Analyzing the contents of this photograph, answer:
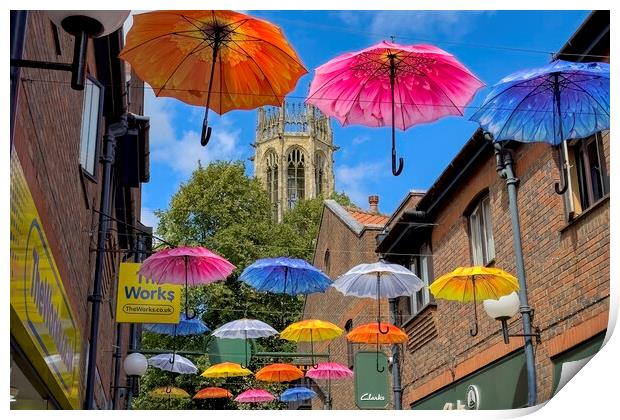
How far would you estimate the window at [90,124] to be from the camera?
35.8ft

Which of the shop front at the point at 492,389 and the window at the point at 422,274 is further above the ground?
the window at the point at 422,274

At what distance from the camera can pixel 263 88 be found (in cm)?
843

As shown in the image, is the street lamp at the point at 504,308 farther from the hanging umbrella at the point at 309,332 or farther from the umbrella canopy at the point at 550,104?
the hanging umbrella at the point at 309,332

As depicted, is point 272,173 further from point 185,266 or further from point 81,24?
point 81,24

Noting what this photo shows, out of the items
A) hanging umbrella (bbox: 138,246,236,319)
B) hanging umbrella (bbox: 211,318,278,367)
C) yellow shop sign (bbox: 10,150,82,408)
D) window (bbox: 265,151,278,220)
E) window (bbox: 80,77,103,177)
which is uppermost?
window (bbox: 265,151,278,220)

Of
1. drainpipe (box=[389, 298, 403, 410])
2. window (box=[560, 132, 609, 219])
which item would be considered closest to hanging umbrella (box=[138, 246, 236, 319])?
window (box=[560, 132, 609, 219])

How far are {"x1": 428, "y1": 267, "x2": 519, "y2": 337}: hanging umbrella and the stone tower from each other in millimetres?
73333

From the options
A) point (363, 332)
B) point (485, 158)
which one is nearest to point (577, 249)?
point (485, 158)

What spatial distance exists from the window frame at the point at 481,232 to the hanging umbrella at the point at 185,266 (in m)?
5.22

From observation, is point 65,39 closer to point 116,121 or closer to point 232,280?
point 116,121

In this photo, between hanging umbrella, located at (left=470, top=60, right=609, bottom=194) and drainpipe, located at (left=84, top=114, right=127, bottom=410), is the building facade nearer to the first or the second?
drainpipe, located at (left=84, top=114, right=127, bottom=410)

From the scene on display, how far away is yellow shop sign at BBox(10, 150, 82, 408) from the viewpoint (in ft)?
19.0

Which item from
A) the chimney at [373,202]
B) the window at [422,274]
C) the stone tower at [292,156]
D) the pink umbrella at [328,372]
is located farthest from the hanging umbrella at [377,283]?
the stone tower at [292,156]

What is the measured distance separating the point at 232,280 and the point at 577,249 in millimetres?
28749
